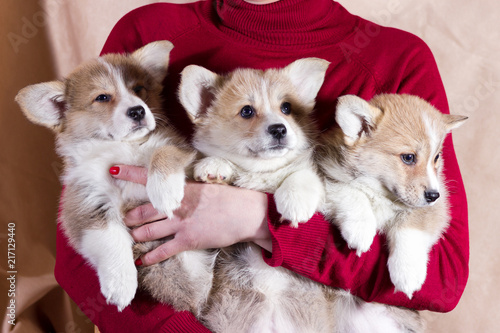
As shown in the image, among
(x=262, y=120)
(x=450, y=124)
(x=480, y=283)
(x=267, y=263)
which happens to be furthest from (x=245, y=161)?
(x=480, y=283)

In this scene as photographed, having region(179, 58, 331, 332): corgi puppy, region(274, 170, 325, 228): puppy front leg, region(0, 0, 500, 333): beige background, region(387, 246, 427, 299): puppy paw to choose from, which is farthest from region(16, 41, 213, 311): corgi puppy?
region(0, 0, 500, 333): beige background

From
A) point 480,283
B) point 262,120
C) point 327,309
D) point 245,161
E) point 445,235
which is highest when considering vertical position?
point 262,120

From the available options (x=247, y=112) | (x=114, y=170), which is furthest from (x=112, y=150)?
(x=247, y=112)

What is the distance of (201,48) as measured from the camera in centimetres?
222

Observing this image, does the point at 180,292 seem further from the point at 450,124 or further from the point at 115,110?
the point at 450,124

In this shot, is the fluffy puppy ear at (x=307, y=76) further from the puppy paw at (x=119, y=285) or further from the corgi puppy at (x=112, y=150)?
the puppy paw at (x=119, y=285)

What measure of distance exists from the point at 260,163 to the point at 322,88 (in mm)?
513

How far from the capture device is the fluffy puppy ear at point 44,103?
190 centimetres

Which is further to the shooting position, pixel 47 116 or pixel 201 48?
pixel 201 48

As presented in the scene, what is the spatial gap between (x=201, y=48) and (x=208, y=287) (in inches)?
44.2

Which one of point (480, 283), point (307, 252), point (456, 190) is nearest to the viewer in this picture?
point (307, 252)

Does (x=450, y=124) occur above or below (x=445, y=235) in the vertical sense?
above

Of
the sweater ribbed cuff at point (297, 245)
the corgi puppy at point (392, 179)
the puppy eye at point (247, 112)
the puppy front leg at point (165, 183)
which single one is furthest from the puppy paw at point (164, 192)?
the corgi puppy at point (392, 179)

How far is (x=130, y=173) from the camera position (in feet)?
5.93
